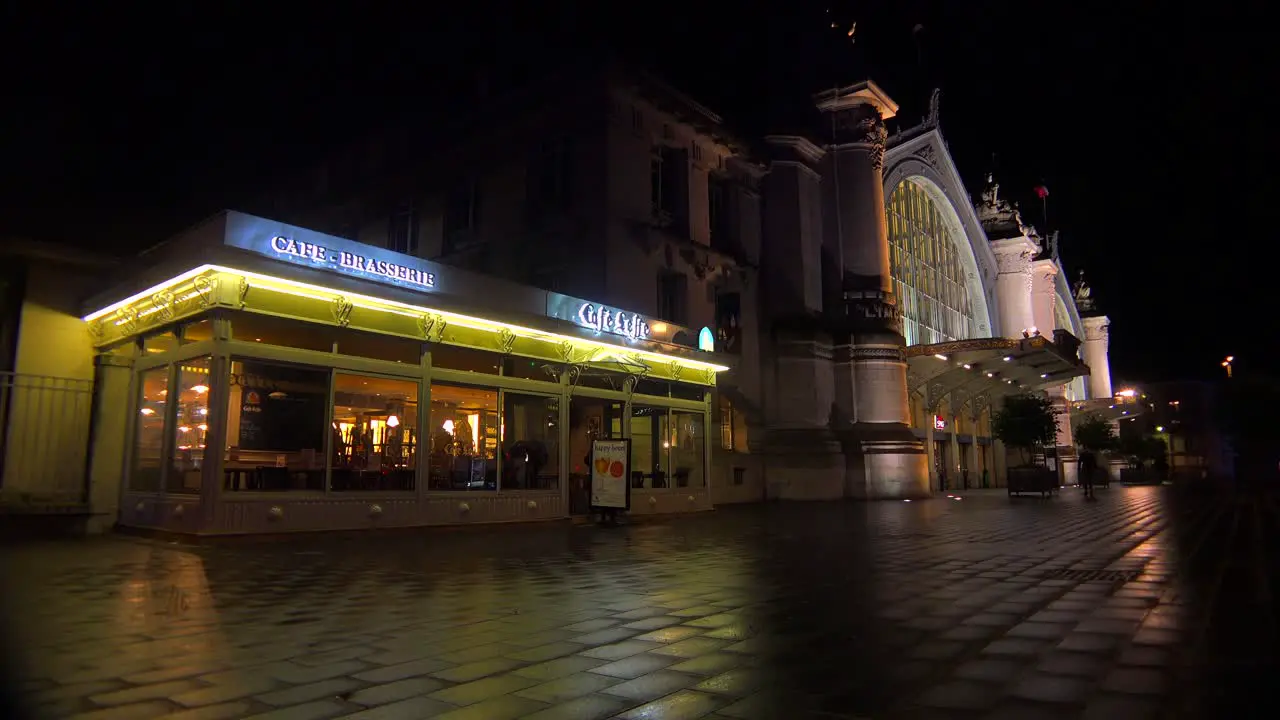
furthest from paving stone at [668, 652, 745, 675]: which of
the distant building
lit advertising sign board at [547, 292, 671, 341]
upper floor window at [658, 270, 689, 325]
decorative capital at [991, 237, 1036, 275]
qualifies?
the distant building

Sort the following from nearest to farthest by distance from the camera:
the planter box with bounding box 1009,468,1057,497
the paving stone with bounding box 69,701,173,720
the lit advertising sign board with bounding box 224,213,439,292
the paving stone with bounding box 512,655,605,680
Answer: the paving stone with bounding box 69,701,173,720 < the paving stone with bounding box 512,655,605,680 < the lit advertising sign board with bounding box 224,213,439,292 < the planter box with bounding box 1009,468,1057,497

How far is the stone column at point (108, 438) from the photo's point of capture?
1420 cm

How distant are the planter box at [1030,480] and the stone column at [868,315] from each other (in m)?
3.30

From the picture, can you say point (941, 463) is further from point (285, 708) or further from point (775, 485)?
point (285, 708)

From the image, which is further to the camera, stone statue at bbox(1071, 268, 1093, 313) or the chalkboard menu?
stone statue at bbox(1071, 268, 1093, 313)

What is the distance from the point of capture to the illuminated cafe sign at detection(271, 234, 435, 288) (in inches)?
503

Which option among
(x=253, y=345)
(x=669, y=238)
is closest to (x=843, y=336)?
(x=669, y=238)

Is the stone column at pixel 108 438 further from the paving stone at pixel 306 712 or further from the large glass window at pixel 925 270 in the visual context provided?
the large glass window at pixel 925 270

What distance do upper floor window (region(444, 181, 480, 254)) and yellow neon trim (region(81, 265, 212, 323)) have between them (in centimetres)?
1321

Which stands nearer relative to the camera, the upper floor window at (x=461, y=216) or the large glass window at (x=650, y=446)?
the large glass window at (x=650, y=446)


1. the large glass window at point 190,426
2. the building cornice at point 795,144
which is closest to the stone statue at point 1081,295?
the building cornice at point 795,144

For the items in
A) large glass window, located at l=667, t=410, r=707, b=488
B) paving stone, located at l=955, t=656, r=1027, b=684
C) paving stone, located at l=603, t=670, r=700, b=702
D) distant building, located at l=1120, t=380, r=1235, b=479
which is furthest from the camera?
distant building, located at l=1120, t=380, r=1235, b=479

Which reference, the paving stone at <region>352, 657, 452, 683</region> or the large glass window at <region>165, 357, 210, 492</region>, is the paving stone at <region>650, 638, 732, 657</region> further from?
the large glass window at <region>165, 357, 210, 492</region>

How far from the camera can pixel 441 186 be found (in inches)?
1113
